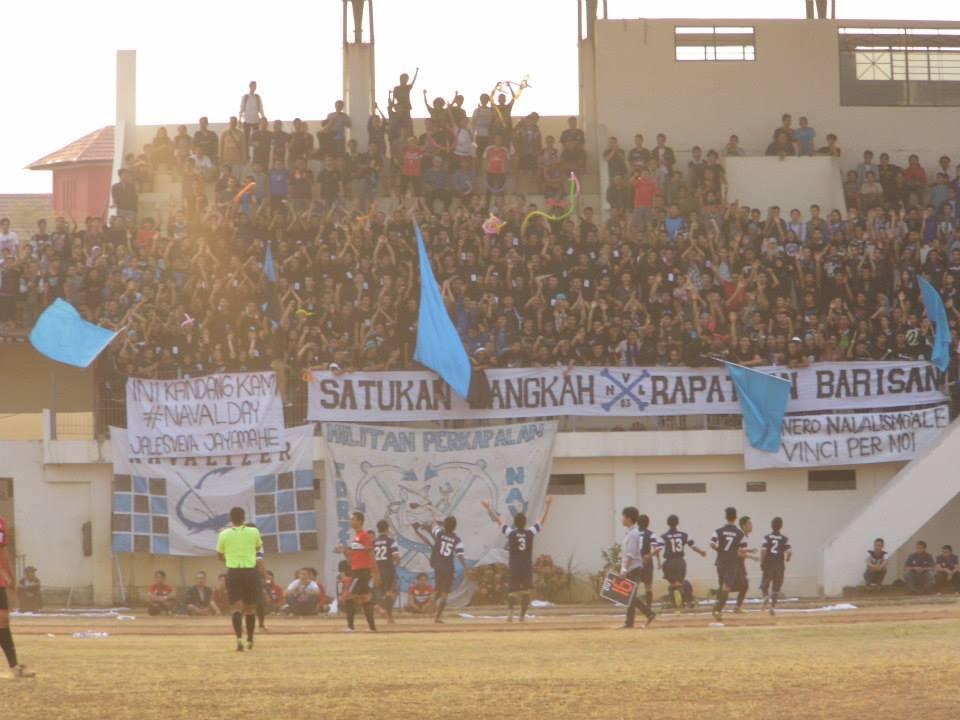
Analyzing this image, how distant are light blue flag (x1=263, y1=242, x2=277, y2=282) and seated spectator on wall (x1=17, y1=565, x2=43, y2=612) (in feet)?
22.7

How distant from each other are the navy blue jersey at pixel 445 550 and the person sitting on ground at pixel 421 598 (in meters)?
3.68

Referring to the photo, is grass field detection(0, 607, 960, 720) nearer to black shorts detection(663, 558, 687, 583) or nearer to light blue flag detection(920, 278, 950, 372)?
black shorts detection(663, 558, 687, 583)

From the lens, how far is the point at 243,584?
71.6 feet

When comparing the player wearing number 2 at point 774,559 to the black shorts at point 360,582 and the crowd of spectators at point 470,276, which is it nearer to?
the crowd of spectators at point 470,276

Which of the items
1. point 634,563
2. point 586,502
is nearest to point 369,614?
point 634,563

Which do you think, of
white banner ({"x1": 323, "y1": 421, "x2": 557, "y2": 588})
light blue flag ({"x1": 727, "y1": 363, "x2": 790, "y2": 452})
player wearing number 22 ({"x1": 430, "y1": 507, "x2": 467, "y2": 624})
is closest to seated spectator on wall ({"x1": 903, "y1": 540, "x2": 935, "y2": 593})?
light blue flag ({"x1": 727, "y1": 363, "x2": 790, "y2": 452})

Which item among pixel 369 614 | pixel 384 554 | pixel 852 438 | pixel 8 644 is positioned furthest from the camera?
pixel 852 438

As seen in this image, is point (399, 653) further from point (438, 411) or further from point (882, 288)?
point (882, 288)

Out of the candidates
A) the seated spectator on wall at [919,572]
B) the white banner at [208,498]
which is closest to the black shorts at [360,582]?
the white banner at [208,498]

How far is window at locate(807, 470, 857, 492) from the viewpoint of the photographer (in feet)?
117

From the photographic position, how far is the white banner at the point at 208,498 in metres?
34.3

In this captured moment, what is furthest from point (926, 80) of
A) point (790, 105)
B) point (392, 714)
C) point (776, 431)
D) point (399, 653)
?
point (392, 714)

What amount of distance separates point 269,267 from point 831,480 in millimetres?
11487

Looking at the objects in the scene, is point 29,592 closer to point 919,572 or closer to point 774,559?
point 774,559
